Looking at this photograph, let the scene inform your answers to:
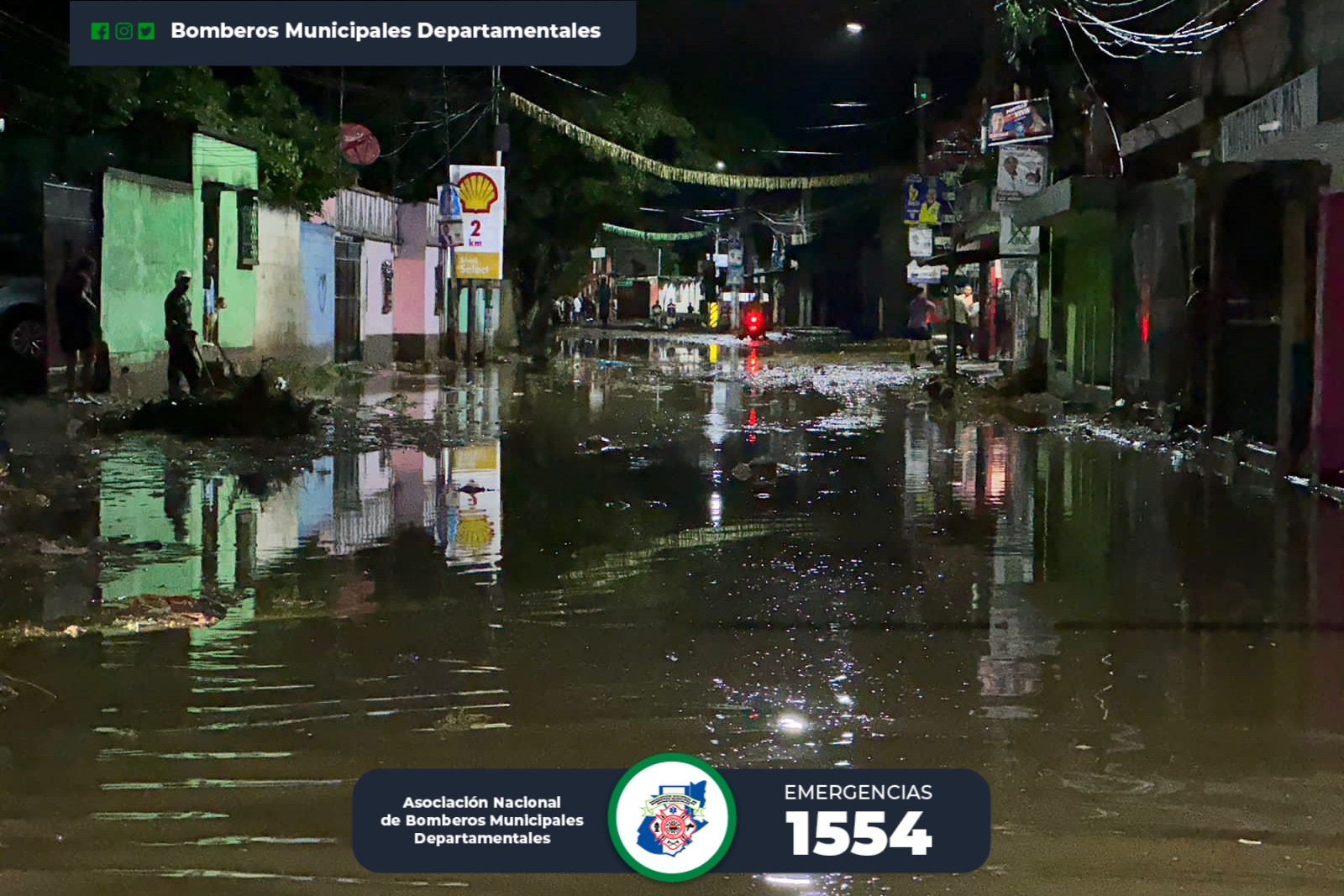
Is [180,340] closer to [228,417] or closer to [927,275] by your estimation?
[228,417]

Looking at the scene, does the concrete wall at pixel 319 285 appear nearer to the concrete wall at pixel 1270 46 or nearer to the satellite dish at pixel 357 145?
the satellite dish at pixel 357 145

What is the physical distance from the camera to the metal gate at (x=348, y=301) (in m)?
37.3

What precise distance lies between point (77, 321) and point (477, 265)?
14911 millimetres

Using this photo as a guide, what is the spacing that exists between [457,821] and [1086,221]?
79.3 feet

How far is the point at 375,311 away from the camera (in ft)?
133

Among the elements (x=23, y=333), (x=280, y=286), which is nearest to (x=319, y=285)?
(x=280, y=286)

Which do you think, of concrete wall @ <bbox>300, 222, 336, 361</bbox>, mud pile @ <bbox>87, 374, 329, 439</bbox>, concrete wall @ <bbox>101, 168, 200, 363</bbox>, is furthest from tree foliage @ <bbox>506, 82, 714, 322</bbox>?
mud pile @ <bbox>87, 374, 329, 439</bbox>

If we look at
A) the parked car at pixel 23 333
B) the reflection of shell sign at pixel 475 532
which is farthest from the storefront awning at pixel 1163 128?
the parked car at pixel 23 333

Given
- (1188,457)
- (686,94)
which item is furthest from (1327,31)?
(686,94)

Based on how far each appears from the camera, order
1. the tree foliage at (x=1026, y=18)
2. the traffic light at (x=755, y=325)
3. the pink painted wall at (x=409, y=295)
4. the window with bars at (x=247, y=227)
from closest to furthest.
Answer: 1. the tree foliage at (x=1026, y=18)
2. the window with bars at (x=247, y=227)
3. the pink painted wall at (x=409, y=295)
4. the traffic light at (x=755, y=325)

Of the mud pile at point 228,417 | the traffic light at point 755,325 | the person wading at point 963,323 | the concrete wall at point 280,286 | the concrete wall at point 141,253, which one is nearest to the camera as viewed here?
the mud pile at point 228,417

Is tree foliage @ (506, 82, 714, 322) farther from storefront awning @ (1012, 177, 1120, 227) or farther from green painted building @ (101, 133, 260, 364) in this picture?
storefront awning @ (1012, 177, 1120, 227)

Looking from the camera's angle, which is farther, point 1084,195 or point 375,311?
point 375,311
